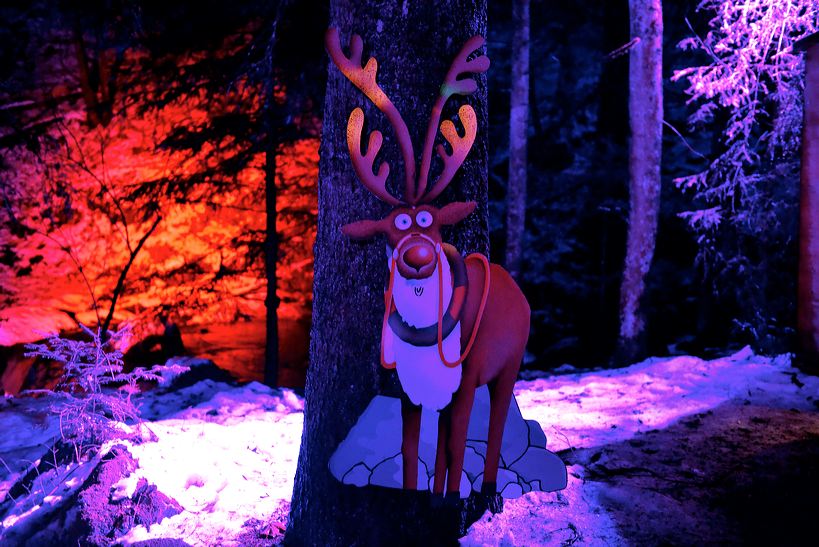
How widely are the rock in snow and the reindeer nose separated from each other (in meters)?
0.74

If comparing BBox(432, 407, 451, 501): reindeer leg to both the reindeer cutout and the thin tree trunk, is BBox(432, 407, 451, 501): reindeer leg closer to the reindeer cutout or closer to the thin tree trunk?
the reindeer cutout

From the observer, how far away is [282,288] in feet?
49.2

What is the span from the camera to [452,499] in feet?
9.82

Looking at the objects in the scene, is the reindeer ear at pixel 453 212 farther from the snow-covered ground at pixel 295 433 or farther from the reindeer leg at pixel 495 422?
the snow-covered ground at pixel 295 433

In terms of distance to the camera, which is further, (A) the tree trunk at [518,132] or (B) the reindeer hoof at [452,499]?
(A) the tree trunk at [518,132]

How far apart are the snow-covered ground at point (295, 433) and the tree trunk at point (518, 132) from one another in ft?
11.0

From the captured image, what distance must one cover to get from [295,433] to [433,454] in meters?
2.86

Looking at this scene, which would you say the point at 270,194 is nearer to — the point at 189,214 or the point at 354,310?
the point at 189,214

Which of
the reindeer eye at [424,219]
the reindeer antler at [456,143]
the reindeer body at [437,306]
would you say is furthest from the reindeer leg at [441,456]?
the reindeer antler at [456,143]

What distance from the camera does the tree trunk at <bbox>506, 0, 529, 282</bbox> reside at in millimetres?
10320

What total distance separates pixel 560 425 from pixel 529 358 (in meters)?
7.65

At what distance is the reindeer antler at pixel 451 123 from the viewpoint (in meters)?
2.97

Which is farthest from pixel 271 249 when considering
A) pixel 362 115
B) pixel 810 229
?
pixel 810 229

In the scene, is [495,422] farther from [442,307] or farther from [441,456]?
[442,307]
